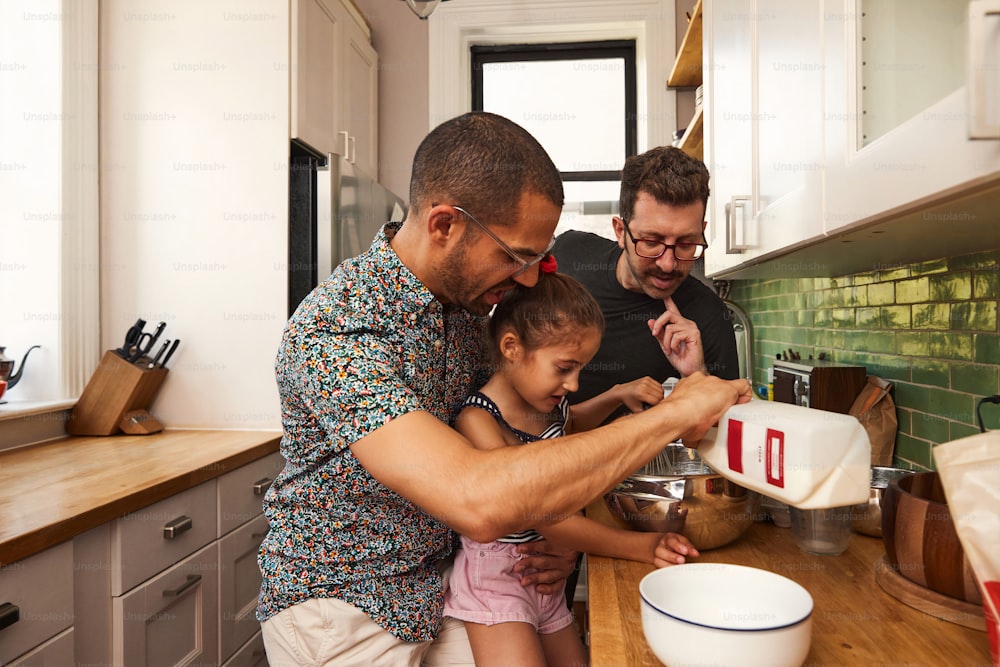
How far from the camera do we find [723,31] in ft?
6.34

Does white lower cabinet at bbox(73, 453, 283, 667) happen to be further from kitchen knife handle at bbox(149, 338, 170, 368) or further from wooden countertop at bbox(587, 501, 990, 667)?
wooden countertop at bbox(587, 501, 990, 667)

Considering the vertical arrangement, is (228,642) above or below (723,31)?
below

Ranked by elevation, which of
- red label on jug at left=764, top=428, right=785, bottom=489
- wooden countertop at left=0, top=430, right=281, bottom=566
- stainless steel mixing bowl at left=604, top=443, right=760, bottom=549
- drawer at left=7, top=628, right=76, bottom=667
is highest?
red label on jug at left=764, top=428, right=785, bottom=489

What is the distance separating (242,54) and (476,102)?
1.37 metres

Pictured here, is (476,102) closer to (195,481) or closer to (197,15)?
(197,15)

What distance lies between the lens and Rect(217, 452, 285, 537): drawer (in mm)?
1995

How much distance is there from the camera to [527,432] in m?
1.41

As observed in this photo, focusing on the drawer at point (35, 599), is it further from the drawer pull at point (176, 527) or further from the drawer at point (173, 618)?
the drawer pull at point (176, 527)

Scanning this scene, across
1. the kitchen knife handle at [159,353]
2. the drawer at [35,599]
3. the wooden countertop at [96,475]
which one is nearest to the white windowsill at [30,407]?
the wooden countertop at [96,475]

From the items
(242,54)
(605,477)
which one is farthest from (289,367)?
(242,54)

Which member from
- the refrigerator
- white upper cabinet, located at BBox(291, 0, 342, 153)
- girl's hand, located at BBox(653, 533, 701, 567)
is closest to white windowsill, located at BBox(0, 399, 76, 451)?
the refrigerator

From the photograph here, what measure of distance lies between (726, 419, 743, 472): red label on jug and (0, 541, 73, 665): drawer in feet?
4.01

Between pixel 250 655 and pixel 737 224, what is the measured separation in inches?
75.1

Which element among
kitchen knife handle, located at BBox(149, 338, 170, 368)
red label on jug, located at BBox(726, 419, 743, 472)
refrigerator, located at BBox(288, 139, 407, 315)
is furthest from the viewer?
refrigerator, located at BBox(288, 139, 407, 315)
